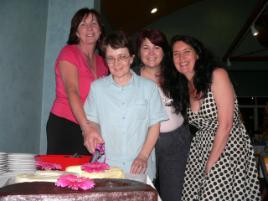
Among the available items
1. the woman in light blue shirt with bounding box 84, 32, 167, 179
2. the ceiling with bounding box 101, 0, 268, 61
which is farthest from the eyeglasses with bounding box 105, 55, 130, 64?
the ceiling with bounding box 101, 0, 268, 61

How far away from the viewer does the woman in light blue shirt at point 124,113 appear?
177 cm

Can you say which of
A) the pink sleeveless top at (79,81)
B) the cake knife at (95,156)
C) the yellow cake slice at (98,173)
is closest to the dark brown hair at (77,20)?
the pink sleeveless top at (79,81)

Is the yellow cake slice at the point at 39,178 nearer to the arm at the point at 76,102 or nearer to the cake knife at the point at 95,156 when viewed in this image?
the cake knife at the point at 95,156

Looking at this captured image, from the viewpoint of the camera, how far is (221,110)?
2.07 m

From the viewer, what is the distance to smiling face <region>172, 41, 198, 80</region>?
224cm

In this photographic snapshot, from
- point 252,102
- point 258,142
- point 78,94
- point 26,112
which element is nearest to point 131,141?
point 78,94

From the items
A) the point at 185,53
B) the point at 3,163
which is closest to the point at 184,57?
the point at 185,53

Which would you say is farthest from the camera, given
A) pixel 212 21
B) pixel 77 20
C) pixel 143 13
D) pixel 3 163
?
pixel 212 21

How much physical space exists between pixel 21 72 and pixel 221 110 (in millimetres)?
1644

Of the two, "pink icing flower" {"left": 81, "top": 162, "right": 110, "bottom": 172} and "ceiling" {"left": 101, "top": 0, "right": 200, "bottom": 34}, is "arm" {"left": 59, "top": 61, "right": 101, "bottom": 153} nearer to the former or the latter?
"pink icing flower" {"left": 81, "top": 162, "right": 110, "bottom": 172}

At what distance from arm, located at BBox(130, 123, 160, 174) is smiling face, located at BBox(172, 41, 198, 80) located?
0.59 m

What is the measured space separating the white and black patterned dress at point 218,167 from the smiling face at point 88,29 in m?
0.82

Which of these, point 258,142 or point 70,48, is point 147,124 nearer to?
point 70,48

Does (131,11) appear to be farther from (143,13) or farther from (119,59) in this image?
(119,59)
